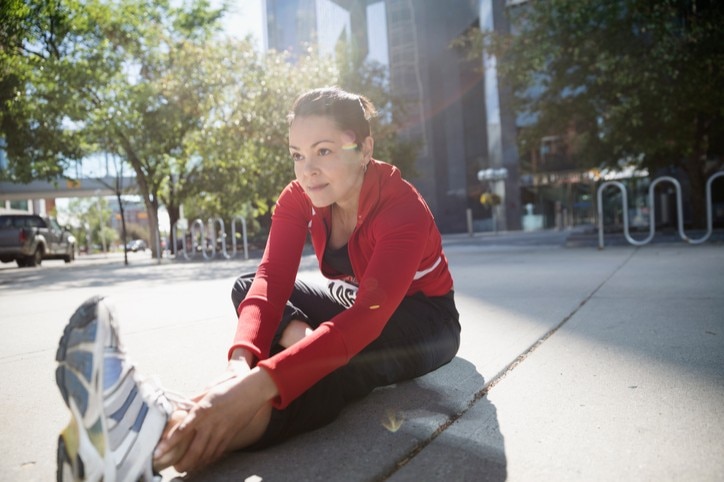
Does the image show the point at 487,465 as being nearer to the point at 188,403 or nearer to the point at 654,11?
the point at 188,403

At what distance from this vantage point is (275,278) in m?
1.74

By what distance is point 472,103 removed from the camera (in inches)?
1217

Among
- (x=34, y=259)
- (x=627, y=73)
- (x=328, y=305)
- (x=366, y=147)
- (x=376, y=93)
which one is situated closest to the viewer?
(x=366, y=147)

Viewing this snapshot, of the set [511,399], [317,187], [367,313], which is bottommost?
[511,399]

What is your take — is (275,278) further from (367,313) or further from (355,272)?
(367,313)

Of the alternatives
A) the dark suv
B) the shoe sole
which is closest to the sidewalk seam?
the shoe sole

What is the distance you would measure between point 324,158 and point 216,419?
3.04 ft

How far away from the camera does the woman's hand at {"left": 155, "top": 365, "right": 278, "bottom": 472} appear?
3.71 feet

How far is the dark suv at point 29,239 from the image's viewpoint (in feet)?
50.5

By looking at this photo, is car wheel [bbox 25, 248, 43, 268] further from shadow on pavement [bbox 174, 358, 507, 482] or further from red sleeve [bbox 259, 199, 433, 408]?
red sleeve [bbox 259, 199, 433, 408]

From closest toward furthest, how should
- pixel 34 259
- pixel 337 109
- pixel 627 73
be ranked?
pixel 337 109 < pixel 627 73 < pixel 34 259

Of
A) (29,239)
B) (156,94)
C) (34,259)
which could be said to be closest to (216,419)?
(156,94)

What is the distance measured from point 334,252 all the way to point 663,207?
17691mm

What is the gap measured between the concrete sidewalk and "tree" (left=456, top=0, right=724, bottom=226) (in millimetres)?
6386
